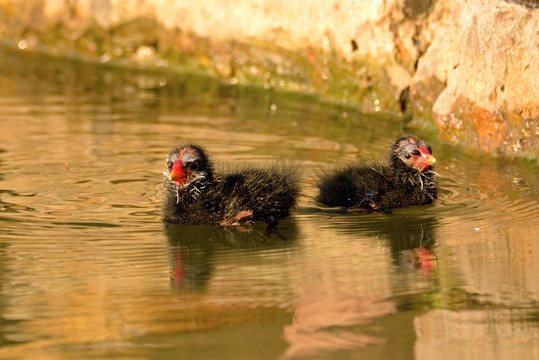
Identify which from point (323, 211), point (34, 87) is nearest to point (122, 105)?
point (34, 87)

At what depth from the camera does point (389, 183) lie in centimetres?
779

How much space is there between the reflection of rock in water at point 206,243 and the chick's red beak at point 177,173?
32 cm

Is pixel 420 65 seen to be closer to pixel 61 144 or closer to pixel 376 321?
pixel 61 144

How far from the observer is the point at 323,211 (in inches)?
300

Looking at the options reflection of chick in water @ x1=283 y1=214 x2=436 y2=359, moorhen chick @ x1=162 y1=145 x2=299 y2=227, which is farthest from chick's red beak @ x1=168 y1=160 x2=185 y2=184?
reflection of chick in water @ x1=283 y1=214 x2=436 y2=359

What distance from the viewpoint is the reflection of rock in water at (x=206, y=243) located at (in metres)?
6.08

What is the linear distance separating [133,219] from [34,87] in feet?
19.9

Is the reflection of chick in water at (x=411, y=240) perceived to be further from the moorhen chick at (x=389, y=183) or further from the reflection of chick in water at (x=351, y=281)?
the moorhen chick at (x=389, y=183)

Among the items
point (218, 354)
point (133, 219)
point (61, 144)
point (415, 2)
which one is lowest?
point (218, 354)

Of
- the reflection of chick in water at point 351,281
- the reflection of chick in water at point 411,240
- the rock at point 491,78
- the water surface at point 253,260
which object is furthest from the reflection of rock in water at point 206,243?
the rock at point 491,78

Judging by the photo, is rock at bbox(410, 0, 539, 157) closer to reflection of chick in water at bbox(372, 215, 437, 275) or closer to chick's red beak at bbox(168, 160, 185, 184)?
reflection of chick in water at bbox(372, 215, 437, 275)

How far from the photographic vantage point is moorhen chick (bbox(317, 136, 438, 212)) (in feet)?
25.0

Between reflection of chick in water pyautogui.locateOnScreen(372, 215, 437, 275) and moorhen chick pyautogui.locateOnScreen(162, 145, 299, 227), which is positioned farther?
moorhen chick pyautogui.locateOnScreen(162, 145, 299, 227)

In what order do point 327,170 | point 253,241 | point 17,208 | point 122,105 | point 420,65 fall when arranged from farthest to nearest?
point 122,105 → point 420,65 → point 327,170 → point 17,208 → point 253,241
